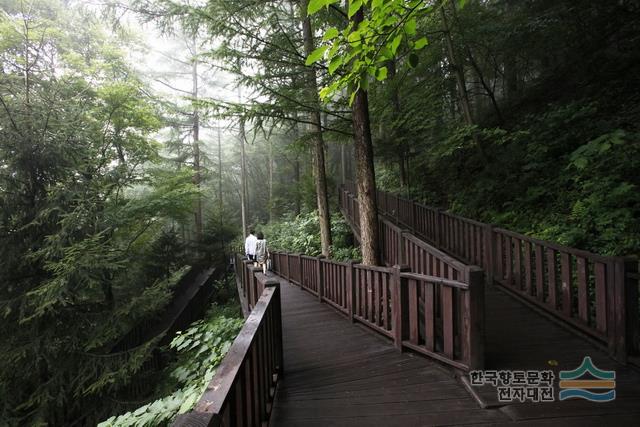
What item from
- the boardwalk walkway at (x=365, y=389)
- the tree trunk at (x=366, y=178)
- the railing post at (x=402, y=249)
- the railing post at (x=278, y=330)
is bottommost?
the boardwalk walkway at (x=365, y=389)

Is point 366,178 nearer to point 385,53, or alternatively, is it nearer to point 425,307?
point 425,307

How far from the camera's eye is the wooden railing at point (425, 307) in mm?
2684

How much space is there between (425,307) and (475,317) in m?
0.51

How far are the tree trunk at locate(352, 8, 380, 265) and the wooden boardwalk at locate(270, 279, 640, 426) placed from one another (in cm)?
164


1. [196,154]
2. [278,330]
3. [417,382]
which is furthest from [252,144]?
[196,154]

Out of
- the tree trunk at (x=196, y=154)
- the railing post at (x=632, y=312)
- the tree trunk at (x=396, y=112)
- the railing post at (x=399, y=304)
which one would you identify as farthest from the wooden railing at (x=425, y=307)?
the tree trunk at (x=196, y=154)

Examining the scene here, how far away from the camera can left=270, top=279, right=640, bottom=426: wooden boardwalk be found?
7.52ft

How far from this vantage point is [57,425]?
21.9ft

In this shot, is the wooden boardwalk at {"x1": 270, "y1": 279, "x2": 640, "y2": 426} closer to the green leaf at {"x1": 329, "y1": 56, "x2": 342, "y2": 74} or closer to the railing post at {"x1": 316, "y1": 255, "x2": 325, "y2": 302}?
the railing post at {"x1": 316, "y1": 255, "x2": 325, "y2": 302}

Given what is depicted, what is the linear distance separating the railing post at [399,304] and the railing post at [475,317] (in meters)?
0.74

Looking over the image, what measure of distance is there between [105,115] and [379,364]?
10.6m

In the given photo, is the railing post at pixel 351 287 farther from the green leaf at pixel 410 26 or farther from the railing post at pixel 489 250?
the green leaf at pixel 410 26

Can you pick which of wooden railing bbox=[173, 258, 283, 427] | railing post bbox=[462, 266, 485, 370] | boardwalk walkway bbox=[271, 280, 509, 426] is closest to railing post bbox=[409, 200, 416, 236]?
boardwalk walkway bbox=[271, 280, 509, 426]

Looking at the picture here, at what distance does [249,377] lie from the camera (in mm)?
1965
